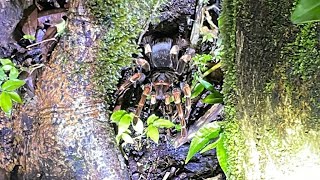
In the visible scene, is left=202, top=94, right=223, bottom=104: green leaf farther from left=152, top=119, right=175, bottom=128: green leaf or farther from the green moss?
the green moss

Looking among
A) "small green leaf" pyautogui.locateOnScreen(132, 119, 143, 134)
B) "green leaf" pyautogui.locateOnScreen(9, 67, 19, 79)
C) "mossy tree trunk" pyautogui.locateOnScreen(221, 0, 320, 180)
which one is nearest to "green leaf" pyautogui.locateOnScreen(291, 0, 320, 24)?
"mossy tree trunk" pyautogui.locateOnScreen(221, 0, 320, 180)

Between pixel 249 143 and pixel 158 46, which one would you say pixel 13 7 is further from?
pixel 249 143

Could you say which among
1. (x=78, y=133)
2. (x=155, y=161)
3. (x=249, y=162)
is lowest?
(x=155, y=161)

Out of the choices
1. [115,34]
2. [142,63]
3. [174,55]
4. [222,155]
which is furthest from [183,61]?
[222,155]

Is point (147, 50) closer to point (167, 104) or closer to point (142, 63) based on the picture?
point (142, 63)

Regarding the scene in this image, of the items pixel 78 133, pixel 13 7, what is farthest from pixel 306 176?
pixel 13 7

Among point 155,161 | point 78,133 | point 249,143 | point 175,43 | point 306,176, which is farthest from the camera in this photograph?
point 175,43
